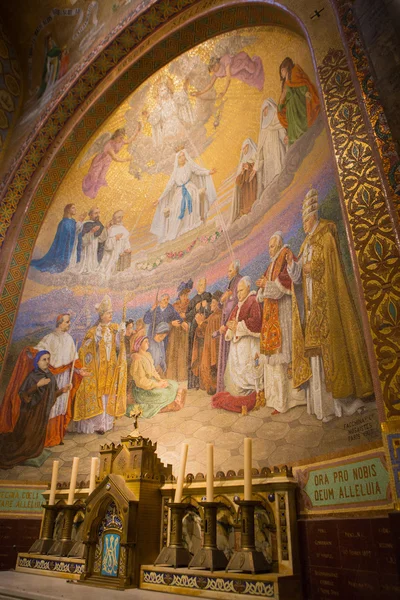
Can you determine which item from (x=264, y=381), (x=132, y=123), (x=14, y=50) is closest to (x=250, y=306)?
(x=264, y=381)

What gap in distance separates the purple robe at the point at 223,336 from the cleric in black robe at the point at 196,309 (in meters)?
0.33

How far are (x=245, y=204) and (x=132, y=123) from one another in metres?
3.93

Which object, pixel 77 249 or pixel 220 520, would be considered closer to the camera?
pixel 220 520

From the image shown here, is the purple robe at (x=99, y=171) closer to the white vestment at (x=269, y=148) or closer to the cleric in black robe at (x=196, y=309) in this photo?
the white vestment at (x=269, y=148)

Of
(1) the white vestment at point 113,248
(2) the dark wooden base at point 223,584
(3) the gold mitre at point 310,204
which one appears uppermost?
(1) the white vestment at point 113,248

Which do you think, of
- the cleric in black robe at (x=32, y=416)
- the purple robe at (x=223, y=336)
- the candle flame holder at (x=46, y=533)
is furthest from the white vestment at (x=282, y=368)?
the cleric in black robe at (x=32, y=416)

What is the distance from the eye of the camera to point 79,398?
7012mm

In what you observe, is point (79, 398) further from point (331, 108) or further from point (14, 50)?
point (14, 50)

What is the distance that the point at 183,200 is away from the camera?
7449 mm

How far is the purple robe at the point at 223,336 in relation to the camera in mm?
5546

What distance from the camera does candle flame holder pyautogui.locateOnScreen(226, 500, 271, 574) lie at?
11.7 ft

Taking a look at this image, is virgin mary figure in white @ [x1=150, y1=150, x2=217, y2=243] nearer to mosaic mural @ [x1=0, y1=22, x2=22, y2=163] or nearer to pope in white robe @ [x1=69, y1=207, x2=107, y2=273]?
pope in white robe @ [x1=69, y1=207, x2=107, y2=273]

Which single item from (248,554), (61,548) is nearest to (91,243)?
(61,548)

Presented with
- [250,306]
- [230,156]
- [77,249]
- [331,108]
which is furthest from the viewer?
[77,249]
